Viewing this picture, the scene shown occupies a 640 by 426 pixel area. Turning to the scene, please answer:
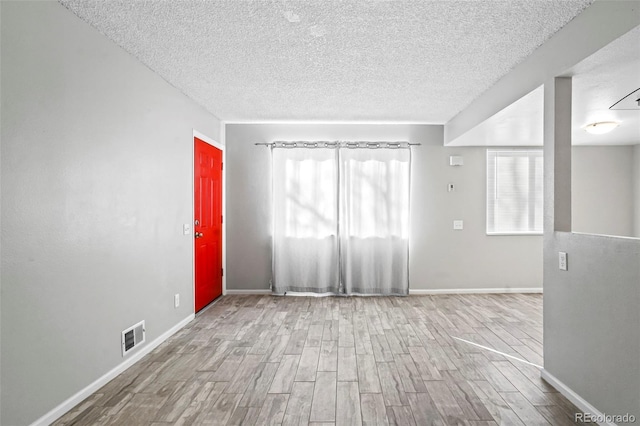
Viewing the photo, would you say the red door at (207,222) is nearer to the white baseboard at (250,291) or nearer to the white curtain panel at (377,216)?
the white baseboard at (250,291)

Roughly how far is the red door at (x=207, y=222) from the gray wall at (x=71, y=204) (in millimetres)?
925

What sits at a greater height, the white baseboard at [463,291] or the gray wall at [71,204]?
the gray wall at [71,204]

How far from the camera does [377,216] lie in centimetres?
529

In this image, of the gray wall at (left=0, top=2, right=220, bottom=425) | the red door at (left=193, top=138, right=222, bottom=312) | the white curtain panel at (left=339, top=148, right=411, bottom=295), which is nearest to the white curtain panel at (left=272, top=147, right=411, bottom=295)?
the white curtain panel at (left=339, top=148, right=411, bottom=295)

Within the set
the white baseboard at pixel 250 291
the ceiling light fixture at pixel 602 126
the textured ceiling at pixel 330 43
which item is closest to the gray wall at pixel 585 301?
the textured ceiling at pixel 330 43

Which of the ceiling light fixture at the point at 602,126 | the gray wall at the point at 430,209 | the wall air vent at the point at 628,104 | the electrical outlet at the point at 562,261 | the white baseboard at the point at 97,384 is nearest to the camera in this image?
the white baseboard at the point at 97,384

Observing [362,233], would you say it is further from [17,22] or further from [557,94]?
[17,22]

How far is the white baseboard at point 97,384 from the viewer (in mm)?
2148

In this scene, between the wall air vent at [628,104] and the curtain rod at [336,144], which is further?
the curtain rod at [336,144]

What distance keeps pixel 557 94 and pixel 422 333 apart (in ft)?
8.10

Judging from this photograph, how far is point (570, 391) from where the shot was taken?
241 cm

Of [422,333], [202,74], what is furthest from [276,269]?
[202,74]

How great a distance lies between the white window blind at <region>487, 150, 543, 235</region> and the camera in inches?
213

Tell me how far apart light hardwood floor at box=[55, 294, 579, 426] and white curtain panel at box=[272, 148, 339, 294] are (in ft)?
3.21
